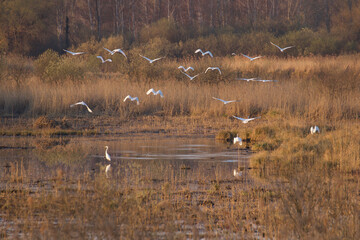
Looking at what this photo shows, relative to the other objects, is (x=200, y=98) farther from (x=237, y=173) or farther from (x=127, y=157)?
(x=237, y=173)

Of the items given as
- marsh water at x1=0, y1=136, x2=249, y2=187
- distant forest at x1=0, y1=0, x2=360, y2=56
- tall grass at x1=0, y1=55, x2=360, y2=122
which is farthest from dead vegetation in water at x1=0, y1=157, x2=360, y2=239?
distant forest at x1=0, y1=0, x2=360, y2=56

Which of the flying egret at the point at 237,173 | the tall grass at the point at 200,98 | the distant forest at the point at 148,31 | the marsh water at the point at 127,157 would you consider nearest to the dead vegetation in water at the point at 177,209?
the marsh water at the point at 127,157

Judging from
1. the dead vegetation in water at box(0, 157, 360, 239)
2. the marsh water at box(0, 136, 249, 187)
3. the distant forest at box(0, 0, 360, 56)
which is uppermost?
the dead vegetation in water at box(0, 157, 360, 239)

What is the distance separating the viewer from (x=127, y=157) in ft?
42.8

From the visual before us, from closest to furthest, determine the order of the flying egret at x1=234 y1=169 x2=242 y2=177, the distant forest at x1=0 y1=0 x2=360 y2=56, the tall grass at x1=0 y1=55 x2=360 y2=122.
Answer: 1. the flying egret at x1=234 y1=169 x2=242 y2=177
2. the tall grass at x1=0 y1=55 x2=360 y2=122
3. the distant forest at x1=0 y1=0 x2=360 y2=56

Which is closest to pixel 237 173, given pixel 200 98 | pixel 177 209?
pixel 177 209

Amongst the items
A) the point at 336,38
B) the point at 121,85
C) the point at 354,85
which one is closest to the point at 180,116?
the point at 121,85

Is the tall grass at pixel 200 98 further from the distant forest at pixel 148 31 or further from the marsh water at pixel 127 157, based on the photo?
the distant forest at pixel 148 31

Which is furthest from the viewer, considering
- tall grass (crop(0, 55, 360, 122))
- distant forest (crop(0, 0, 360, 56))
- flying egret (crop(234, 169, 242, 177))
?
distant forest (crop(0, 0, 360, 56))

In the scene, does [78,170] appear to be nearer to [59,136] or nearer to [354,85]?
[59,136]

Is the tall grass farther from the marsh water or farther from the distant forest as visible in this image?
the distant forest

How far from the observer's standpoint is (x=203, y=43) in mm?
41656

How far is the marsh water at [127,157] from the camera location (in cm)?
1091

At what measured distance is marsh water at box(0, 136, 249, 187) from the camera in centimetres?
1091
